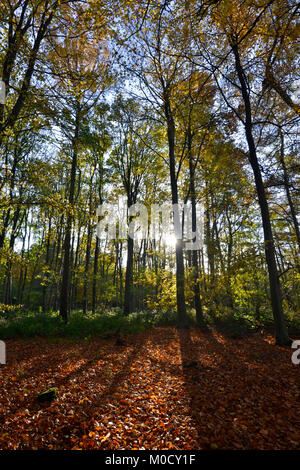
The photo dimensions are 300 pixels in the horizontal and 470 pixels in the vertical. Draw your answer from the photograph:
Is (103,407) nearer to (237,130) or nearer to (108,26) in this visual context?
(108,26)

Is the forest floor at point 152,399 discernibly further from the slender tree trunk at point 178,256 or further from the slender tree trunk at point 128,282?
the slender tree trunk at point 128,282

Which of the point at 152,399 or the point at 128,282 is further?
the point at 128,282

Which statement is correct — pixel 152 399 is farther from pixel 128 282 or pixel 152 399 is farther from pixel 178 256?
pixel 128 282

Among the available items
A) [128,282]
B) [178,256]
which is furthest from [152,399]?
[128,282]

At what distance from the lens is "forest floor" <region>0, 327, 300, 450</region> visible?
3145 mm

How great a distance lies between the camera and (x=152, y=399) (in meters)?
4.37

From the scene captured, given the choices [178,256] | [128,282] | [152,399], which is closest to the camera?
[152,399]

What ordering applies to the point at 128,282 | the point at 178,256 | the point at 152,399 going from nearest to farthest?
the point at 152,399 < the point at 178,256 < the point at 128,282

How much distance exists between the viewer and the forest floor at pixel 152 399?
3.14m

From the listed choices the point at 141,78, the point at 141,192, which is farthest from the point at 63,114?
the point at 141,192

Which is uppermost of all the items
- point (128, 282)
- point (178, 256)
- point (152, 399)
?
point (178, 256)

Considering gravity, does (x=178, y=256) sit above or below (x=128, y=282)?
above

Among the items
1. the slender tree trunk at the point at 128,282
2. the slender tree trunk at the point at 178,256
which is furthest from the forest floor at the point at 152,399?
the slender tree trunk at the point at 128,282

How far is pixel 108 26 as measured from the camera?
5.50m
